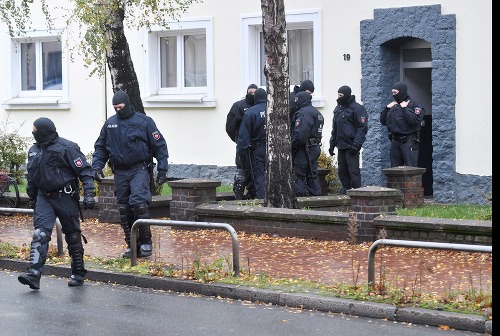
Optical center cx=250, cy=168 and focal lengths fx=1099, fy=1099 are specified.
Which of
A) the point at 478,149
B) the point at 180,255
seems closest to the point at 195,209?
the point at 180,255

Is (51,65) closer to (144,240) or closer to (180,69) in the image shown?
(180,69)

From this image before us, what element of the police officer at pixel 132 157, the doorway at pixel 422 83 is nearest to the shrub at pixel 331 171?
the doorway at pixel 422 83

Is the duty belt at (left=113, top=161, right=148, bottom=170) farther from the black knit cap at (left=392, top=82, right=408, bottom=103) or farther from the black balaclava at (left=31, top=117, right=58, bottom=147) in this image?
the black knit cap at (left=392, top=82, right=408, bottom=103)

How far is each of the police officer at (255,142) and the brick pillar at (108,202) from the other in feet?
6.54

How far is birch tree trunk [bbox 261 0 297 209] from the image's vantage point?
1486cm

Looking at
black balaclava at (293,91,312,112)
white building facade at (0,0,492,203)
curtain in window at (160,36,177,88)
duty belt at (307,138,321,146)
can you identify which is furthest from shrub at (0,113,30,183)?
duty belt at (307,138,321,146)

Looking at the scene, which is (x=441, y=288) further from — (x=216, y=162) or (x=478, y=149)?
(x=216, y=162)

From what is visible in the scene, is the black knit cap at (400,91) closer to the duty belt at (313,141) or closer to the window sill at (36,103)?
the duty belt at (313,141)

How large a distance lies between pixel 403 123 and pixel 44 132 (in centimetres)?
790

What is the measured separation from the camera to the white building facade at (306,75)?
17.5 meters

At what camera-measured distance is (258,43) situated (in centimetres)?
2069

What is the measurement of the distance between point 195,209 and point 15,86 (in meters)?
11.0

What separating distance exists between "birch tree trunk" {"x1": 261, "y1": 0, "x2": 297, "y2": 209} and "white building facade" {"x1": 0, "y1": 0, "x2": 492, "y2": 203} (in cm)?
312

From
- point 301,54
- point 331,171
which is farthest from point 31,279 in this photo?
point 301,54
